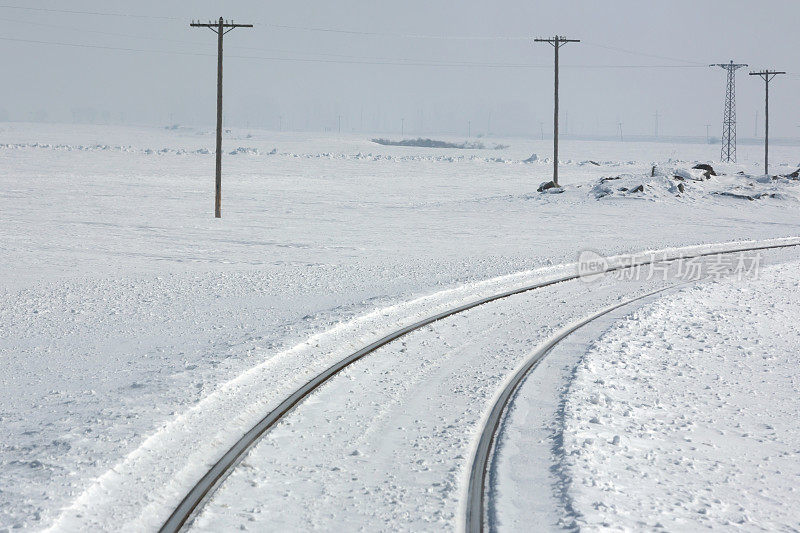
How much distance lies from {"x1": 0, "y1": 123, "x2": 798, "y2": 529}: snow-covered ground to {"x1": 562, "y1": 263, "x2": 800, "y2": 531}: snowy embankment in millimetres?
3549

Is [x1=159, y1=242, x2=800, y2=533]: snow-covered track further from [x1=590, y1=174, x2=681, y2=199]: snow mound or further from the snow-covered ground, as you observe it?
[x1=590, y1=174, x2=681, y2=199]: snow mound

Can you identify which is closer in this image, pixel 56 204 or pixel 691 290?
pixel 691 290

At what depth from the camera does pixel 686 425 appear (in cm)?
945

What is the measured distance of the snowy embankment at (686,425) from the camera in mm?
7059

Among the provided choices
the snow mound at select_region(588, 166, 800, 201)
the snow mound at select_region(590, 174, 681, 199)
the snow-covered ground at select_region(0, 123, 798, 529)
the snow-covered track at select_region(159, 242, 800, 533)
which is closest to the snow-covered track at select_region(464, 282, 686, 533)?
the snow-covered track at select_region(159, 242, 800, 533)

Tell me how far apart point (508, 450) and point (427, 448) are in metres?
0.78

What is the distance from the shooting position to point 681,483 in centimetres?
765

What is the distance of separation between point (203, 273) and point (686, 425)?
539 inches

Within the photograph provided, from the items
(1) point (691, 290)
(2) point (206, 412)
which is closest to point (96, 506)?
(2) point (206, 412)

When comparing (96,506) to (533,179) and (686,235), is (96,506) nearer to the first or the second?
(686,235)

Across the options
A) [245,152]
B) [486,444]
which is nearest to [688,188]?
[486,444]

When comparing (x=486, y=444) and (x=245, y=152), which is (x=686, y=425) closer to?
(x=486, y=444)

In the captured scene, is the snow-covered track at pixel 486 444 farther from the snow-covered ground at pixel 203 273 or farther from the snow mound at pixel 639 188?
the snow mound at pixel 639 188

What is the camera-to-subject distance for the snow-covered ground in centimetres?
891
